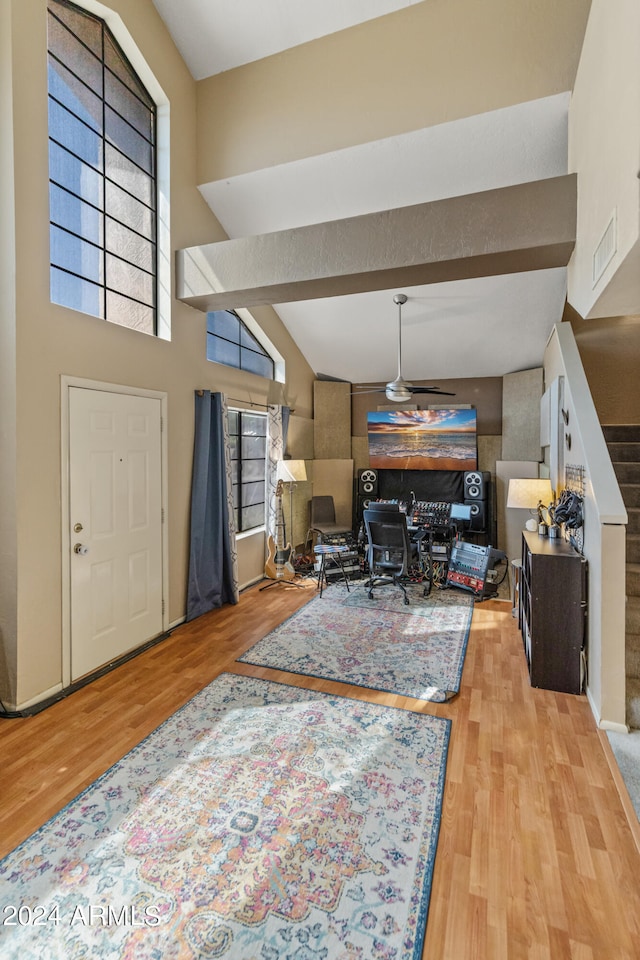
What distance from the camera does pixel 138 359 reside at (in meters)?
3.48

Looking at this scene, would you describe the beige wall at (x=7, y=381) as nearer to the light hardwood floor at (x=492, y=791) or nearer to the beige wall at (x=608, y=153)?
the light hardwood floor at (x=492, y=791)

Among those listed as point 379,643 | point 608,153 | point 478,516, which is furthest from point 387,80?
point 478,516

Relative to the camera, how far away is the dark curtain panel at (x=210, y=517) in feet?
13.6

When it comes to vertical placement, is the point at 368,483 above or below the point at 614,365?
below

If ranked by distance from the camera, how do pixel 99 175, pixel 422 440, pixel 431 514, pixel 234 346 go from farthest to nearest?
pixel 422 440 → pixel 431 514 → pixel 234 346 → pixel 99 175

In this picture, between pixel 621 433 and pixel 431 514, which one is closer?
pixel 621 433

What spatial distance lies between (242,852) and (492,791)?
112 cm

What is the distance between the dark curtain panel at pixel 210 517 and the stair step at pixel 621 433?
350cm

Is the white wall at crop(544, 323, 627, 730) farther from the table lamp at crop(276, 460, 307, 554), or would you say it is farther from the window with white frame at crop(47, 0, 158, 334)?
the window with white frame at crop(47, 0, 158, 334)

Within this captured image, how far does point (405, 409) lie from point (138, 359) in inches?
168

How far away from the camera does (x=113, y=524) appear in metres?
3.30

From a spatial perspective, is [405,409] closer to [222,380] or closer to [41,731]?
[222,380]

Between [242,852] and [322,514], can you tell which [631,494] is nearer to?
[242,852]

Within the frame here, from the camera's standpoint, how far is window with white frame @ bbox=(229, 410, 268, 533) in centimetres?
515
